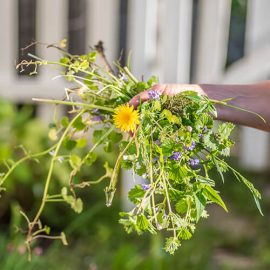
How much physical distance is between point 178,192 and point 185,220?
65 mm

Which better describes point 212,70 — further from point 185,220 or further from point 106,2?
point 185,220

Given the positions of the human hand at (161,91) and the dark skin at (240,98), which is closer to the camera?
the human hand at (161,91)

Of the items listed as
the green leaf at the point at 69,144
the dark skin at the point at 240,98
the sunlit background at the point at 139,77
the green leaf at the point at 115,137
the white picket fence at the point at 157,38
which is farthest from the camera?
the white picket fence at the point at 157,38

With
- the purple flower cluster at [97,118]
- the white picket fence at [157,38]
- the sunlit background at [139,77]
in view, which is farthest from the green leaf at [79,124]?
the white picket fence at [157,38]

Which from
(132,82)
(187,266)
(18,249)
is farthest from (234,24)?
(132,82)

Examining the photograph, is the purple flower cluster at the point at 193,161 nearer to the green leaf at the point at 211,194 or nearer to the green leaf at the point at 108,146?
the green leaf at the point at 211,194

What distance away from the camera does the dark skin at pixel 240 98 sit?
185 centimetres

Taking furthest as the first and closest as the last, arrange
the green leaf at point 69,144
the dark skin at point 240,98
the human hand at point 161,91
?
1. the green leaf at point 69,144
2. the dark skin at point 240,98
3. the human hand at point 161,91

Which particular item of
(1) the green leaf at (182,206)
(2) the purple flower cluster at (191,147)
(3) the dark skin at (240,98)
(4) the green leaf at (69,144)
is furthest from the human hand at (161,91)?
(4) the green leaf at (69,144)

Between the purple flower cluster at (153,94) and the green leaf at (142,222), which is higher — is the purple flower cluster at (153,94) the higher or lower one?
the higher one

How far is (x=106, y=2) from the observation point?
18.4ft

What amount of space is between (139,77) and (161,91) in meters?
2.96

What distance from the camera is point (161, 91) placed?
5.83 ft

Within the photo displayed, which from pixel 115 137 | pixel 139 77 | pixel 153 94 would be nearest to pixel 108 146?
pixel 115 137
